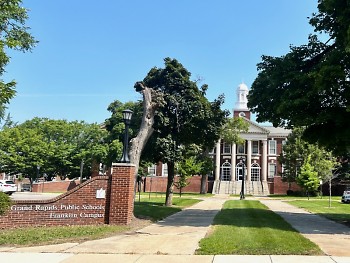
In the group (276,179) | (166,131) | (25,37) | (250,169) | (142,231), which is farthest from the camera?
(250,169)

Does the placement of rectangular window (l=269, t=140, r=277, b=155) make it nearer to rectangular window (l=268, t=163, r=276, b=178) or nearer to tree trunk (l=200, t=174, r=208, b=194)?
rectangular window (l=268, t=163, r=276, b=178)

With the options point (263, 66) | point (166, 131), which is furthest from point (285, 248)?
point (166, 131)

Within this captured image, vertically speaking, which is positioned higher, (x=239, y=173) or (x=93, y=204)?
(x=239, y=173)

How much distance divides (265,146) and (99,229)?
180ft

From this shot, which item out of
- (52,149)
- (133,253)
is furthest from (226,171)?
(133,253)

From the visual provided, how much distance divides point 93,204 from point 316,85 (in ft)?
28.1

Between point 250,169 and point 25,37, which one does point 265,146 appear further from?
point 25,37

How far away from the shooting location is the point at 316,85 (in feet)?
43.4

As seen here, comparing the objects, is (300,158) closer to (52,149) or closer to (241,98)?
(241,98)

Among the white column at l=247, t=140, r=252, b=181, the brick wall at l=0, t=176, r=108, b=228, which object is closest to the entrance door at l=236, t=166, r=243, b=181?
the white column at l=247, t=140, r=252, b=181

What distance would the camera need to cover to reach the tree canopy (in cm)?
1353

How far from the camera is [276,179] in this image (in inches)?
2351

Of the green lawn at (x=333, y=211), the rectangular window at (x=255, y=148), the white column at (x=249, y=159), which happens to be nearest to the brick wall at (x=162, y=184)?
the white column at (x=249, y=159)

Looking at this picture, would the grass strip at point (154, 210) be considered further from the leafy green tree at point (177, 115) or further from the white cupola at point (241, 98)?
the white cupola at point (241, 98)
